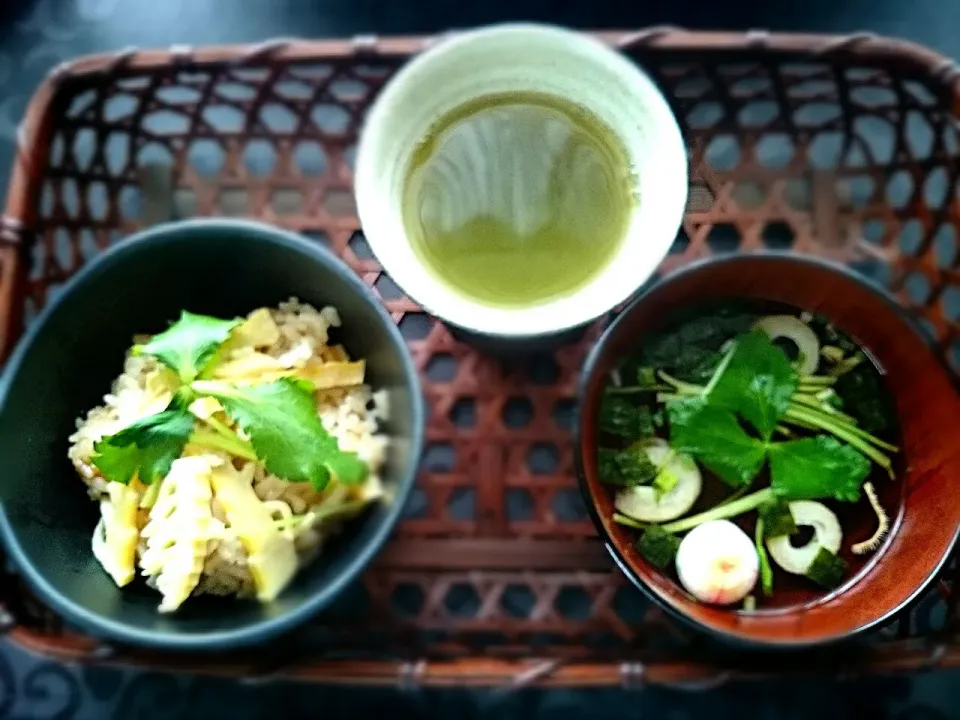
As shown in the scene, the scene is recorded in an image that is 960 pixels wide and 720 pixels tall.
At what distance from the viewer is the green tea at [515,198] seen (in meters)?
0.70

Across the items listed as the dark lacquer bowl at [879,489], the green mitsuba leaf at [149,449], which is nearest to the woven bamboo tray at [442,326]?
the dark lacquer bowl at [879,489]

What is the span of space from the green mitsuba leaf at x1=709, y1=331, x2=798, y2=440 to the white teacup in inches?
5.3

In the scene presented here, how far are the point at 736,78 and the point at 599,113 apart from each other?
15 centimetres

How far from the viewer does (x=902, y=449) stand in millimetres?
737

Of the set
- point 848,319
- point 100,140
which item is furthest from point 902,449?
point 100,140

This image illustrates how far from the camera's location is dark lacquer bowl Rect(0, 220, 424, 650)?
0.62 meters

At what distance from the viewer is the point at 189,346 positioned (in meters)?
0.64

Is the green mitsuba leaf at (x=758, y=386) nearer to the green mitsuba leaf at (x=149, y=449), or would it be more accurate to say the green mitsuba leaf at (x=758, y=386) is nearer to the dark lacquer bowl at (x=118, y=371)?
the dark lacquer bowl at (x=118, y=371)

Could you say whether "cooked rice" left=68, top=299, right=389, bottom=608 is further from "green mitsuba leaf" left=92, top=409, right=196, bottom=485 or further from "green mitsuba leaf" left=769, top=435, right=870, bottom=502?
"green mitsuba leaf" left=769, top=435, right=870, bottom=502

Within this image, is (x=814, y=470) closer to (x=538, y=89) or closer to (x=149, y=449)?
(x=538, y=89)

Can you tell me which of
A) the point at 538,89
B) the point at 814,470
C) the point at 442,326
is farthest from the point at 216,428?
the point at 814,470

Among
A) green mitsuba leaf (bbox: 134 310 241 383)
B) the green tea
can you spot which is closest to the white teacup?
the green tea

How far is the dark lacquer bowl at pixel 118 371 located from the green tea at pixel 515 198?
9cm

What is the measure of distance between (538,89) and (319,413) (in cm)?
28
